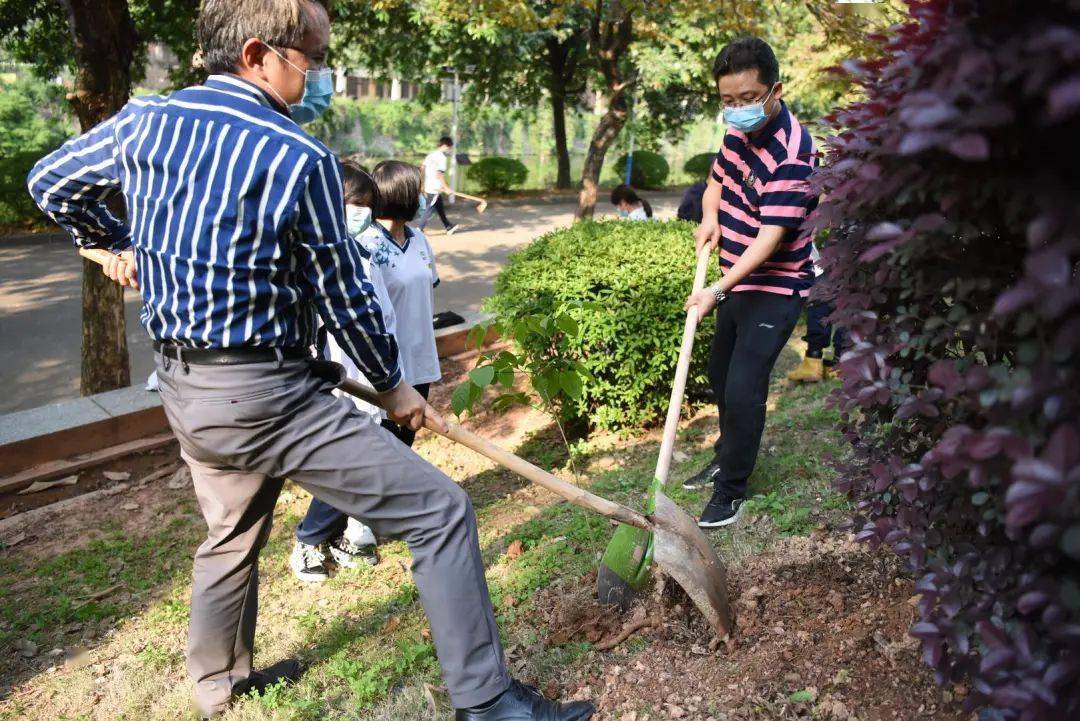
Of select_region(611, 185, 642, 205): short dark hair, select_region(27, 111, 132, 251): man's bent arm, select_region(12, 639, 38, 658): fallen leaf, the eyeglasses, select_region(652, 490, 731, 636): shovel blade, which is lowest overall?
select_region(12, 639, 38, 658): fallen leaf

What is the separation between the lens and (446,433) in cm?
278

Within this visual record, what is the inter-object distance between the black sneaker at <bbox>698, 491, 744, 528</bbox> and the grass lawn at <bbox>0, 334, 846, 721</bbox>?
0.08 m

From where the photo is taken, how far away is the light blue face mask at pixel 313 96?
2.66 m

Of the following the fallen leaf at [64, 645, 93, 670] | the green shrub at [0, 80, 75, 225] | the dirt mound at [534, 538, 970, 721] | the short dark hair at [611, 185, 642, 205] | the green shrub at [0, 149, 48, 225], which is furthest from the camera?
the green shrub at [0, 80, 75, 225]

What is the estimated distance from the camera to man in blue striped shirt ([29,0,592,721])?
7.40ft

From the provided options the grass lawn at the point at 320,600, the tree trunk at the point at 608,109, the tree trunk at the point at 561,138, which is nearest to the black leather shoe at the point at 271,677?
the grass lawn at the point at 320,600

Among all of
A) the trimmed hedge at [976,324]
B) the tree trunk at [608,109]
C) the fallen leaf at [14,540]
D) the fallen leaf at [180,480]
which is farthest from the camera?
the tree trunk at [608,109]

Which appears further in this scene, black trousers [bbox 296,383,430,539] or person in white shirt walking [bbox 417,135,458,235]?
person in white shirt walking [bbox 417,135,458,235]

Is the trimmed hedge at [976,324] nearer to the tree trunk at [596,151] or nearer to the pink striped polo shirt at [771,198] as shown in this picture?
the pink striped polo shirt at [771,198]

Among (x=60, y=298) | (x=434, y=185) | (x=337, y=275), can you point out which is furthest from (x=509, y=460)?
(x=434, y=185)

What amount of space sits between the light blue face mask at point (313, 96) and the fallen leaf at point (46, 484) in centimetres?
302

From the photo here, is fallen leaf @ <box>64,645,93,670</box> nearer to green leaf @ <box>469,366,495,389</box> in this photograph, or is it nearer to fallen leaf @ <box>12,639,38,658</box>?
fallen leaf @ <box>12,639,38,658</box>

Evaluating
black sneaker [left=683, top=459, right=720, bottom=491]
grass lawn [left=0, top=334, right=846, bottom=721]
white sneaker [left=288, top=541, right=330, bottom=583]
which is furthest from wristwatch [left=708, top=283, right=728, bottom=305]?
white sneaker [left=288, top=541, right=330, bottom=583]

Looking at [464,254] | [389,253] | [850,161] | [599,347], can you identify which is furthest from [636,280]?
[464,254]
